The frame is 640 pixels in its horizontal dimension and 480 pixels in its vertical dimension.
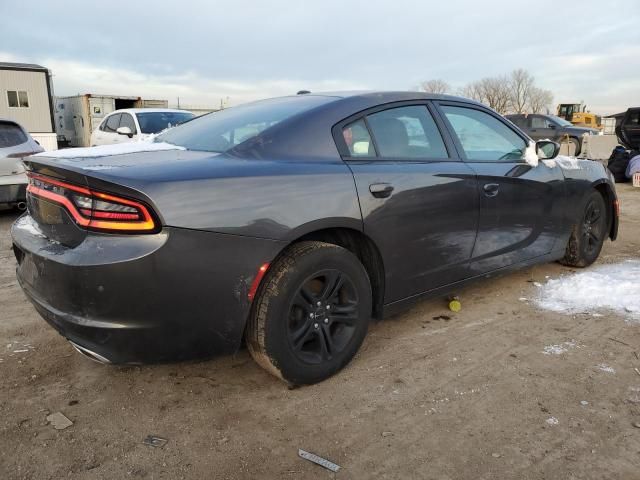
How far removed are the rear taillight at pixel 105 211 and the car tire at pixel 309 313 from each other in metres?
0.62

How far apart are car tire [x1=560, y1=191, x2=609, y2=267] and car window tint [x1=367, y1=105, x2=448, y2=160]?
1.94 meters

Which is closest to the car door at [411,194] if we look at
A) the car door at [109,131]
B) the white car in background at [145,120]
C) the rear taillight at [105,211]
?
the rear taillight at [105,211]

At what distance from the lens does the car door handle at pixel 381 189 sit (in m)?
2.68

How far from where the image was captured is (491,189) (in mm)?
3352

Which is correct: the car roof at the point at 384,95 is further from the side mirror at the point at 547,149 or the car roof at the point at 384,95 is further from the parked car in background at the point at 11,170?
the parked car in background at the point at 11,170

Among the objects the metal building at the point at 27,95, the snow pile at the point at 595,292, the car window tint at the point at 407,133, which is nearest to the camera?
the car window tint at the point at 407,133

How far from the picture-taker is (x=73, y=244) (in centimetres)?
213

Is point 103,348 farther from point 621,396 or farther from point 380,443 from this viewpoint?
point 621,396

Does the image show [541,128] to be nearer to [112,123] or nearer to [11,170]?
[112,123]

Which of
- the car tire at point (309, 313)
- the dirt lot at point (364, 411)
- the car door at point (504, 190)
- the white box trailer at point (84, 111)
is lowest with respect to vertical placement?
the dirt lot at point (364, 411)

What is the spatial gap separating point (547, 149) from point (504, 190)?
32.3 inches

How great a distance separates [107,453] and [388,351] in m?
1.61

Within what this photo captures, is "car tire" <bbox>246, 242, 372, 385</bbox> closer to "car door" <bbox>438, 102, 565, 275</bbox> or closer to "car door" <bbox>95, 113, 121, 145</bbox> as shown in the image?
"car door" <bbox>438, 102, 565, 275</bbox>

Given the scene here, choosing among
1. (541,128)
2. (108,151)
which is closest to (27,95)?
(108,151)
